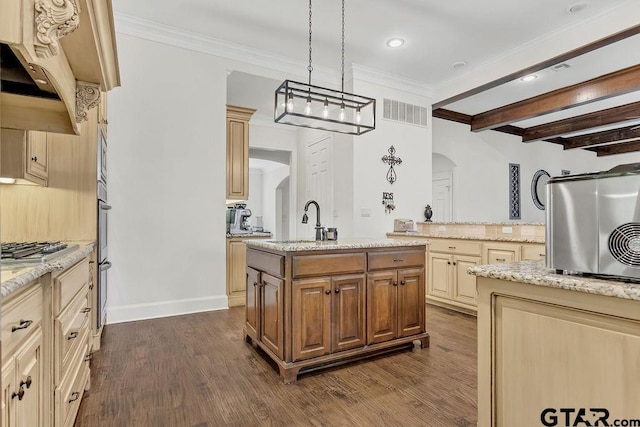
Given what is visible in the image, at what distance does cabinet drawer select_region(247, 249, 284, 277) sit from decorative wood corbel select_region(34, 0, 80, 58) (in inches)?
67.4

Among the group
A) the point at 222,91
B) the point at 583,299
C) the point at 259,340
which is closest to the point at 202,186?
the point at 222,91

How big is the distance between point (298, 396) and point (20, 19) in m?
2.16

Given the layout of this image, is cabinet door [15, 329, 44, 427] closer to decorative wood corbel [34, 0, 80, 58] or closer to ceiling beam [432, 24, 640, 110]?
decorative wood corbel [34, 0, 80, 58]

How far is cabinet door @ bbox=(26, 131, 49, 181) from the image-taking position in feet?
6.76

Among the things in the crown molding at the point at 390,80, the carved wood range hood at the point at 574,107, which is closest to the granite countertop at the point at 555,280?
the carved wood range hood at the point at 574,107

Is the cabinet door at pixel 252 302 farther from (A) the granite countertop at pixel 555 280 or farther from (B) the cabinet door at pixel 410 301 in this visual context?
(A) the granite countertop at pixel 555 280

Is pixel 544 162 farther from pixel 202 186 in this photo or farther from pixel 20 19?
pixel 20 19

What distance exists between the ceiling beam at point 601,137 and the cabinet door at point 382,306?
7993 millimetres

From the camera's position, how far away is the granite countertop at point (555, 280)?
3.20 ft

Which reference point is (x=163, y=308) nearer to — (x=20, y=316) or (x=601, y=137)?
(x=20, y=316)

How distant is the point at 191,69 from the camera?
413 cm

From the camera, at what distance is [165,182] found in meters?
3.96

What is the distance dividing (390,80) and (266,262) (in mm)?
3810

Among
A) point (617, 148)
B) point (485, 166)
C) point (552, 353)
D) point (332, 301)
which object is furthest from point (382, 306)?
point (617, 148)
